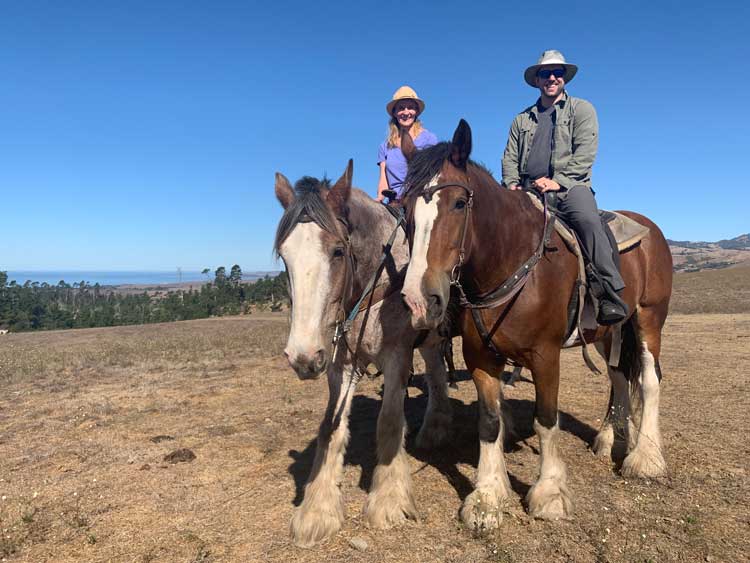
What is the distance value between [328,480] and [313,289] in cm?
184

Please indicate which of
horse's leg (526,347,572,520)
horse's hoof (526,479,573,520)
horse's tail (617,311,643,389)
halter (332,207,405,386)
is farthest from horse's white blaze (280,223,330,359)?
horse's tail (617,311,643,389)

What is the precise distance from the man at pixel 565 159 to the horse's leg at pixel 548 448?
78 cm

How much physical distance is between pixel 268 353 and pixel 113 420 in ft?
19.5

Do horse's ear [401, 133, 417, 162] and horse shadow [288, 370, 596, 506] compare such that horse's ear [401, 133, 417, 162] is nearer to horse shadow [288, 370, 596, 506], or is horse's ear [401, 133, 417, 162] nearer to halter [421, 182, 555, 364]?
halter [421, 182, 555, 364]

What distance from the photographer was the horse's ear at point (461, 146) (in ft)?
Answer: 10.1

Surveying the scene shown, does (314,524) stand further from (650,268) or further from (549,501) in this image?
(650,268)

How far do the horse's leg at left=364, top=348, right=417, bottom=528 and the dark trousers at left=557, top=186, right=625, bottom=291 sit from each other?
1.76 metres

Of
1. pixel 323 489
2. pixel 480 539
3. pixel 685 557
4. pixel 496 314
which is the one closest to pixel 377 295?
pixel 496 314

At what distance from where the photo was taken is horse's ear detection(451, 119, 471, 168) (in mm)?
3076

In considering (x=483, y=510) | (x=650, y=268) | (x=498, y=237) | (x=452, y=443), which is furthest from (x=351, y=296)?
(x=650, y=268)

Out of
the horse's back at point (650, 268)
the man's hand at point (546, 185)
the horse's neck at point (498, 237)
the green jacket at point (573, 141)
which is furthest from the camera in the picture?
the horse's back at point (650, 268)

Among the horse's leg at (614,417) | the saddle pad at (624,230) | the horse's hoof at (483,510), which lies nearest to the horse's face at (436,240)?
the horse's hoof at (483,510)

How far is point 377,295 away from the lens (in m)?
3.71

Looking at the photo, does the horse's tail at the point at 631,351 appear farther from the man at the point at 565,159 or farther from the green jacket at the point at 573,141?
the green jacket at the point at 573,141
